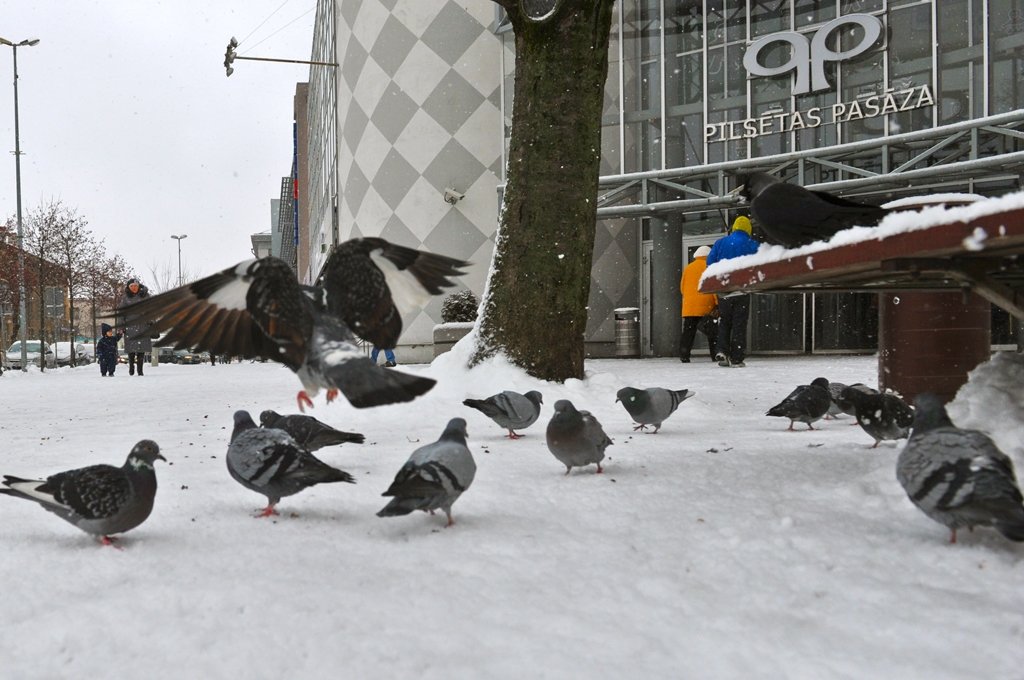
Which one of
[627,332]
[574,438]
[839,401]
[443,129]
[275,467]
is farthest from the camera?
[627,332]

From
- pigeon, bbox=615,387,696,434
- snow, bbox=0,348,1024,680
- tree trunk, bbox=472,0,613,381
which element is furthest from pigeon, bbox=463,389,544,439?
tree trunk, bbox=472,0,613,381

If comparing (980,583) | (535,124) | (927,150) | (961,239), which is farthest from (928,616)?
(927,150)

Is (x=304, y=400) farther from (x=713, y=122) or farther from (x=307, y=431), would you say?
(x=713, y=122)

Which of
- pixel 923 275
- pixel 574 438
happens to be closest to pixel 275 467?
pixel 574 438

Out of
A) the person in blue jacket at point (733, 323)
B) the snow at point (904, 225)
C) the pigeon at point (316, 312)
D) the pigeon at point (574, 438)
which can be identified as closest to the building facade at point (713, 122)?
the person in blue jacket at point (733, 323)

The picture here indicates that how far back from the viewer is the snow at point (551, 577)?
80.2 inches

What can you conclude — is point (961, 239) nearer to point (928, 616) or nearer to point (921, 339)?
point (928, 616)

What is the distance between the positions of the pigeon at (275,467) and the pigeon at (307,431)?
687 mm

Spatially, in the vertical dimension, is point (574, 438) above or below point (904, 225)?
below

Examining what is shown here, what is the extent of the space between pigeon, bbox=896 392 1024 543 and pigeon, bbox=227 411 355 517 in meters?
2.13

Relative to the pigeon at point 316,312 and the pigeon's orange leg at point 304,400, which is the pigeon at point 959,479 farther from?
the pigeon's orange leg at point 304,400

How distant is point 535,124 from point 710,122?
10778 mm

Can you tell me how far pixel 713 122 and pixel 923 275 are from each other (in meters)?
13.2

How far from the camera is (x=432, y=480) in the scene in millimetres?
3152
